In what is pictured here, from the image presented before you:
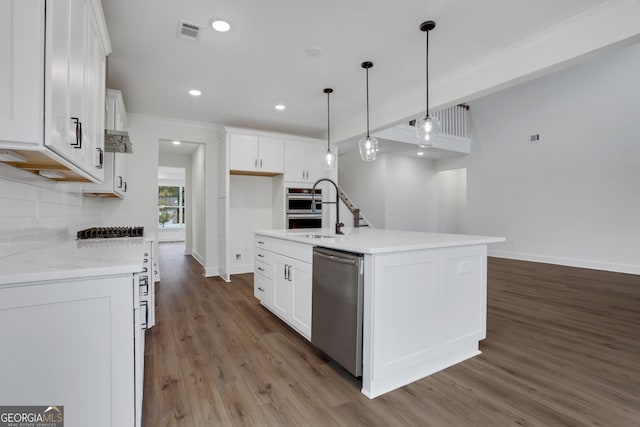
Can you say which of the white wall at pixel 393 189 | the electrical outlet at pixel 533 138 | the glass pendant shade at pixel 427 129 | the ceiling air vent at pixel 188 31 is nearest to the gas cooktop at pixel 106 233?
the ceiling air vent at pixel 188 31

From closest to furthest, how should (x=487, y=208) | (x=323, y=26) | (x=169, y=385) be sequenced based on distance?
(x=169, y=385)
(x=323, y=26)
(x=487, y=208)

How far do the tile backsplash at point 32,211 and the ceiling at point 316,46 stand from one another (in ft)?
4.79

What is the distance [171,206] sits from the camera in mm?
11648

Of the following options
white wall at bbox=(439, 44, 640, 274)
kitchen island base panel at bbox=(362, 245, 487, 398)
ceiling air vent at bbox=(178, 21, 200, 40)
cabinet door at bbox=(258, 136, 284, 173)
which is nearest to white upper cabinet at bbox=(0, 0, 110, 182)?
ceiling air vent at bbox=(178, 21, 200, 40)

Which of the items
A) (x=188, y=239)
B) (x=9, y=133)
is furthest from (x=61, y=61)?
(x=188, y=239)

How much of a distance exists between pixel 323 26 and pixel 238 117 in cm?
280

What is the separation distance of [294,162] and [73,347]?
4.56 metres

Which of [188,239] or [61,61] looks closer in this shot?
[61,61]

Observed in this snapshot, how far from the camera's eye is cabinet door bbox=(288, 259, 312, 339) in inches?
96.4

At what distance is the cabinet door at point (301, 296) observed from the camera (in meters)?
2.45

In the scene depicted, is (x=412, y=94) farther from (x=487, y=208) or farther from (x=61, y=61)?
(x=487, y=208)

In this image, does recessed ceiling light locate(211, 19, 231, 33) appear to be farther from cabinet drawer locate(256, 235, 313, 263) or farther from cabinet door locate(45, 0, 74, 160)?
cabinet drawer locate(256, 235, 313, 263)

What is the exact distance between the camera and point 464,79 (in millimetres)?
3361

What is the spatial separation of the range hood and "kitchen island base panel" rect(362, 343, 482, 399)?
2.62 metres
